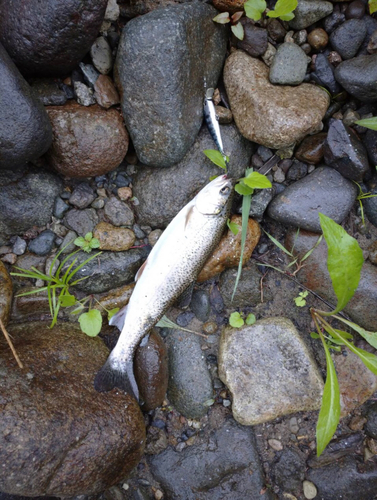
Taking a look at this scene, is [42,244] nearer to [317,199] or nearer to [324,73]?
[317,199]

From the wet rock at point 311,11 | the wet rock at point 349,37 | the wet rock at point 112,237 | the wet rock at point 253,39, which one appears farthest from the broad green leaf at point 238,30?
the wet rock at point 112,237

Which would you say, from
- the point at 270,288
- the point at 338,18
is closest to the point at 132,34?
the point at 338,18

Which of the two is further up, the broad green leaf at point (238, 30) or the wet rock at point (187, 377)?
the broad green leaf at point (238, 30)

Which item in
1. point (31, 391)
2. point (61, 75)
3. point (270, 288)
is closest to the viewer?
point (31, 391)

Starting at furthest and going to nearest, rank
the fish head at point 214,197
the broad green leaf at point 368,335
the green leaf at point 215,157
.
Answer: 1. the broad green leaf at point 368,335
2. the green leaf at point 215,157
3. the fish head at point 214,197

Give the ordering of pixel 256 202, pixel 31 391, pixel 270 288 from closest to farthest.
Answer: pixel 31 391, pixel 256 202, pixel 270 288

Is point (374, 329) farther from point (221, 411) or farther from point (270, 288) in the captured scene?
point (221, 411)

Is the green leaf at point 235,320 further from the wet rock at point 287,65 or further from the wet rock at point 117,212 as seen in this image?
the wet rock at point 287,65
